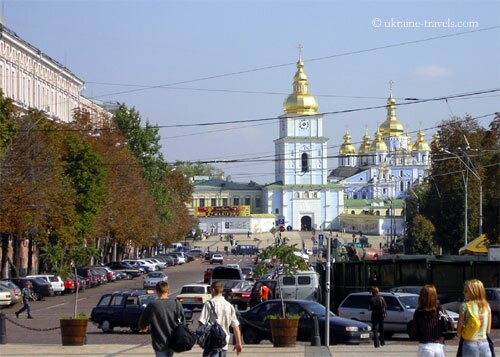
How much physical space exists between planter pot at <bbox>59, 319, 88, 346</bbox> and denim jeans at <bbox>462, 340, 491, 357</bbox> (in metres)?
15.8

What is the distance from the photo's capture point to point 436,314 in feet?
47.8

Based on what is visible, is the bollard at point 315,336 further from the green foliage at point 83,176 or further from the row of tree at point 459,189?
the green foliage at point 83,176

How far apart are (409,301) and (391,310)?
0.69 meters

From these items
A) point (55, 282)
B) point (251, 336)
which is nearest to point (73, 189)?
point (55, 282)

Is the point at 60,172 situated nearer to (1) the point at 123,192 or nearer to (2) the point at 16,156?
(2) the point at 16,156

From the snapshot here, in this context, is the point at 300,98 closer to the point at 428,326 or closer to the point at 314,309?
the point at 314,309

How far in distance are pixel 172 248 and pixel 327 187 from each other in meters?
42.8

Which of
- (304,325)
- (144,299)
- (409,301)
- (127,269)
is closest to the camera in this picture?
(304,325)

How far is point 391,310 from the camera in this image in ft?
105

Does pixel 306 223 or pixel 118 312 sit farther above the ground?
pixel 306 223

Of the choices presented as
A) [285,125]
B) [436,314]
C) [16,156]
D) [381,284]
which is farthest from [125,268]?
[285,125]

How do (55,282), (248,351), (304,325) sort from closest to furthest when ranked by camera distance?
(248,351), (304,325), (55,282)

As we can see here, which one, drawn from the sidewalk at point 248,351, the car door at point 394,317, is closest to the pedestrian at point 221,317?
the sidewalk at point 248,351

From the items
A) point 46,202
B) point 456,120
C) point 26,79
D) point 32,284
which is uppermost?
point 26,79
